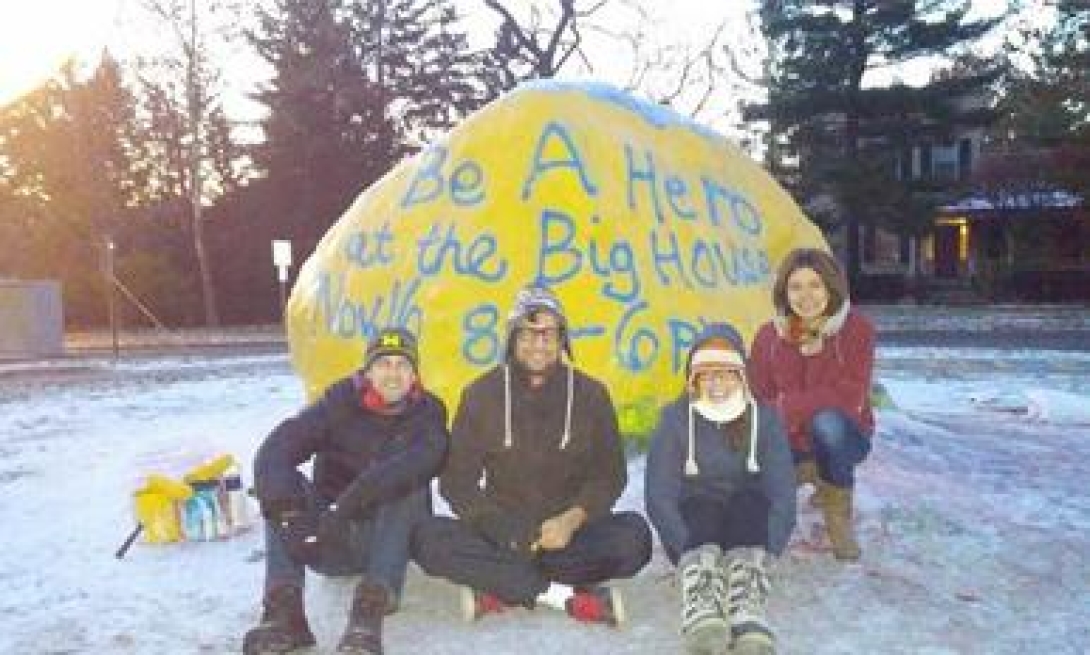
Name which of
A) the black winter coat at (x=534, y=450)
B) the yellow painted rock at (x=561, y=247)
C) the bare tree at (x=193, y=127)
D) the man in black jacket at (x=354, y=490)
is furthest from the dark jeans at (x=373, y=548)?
the bare tree at (x=193, y=127)

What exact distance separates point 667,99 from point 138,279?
13064mm

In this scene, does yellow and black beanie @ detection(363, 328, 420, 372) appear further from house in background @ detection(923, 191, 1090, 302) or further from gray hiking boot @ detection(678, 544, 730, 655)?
house in background @ detection(923, 191, 1090, 302)

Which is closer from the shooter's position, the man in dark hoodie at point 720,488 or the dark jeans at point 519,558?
the man in dark hoodie at point 720,488

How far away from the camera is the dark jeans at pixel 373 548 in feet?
11.9

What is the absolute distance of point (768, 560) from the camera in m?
3.58

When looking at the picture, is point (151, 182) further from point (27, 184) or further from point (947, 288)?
point (947, 288)

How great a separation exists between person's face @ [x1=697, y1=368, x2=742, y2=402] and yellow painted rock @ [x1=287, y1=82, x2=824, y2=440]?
1.86 m

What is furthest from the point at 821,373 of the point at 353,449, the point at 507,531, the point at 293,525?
the point at 293,525

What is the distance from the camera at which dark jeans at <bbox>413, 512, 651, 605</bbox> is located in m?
3.72

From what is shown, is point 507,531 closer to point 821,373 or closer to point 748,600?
point 748,600

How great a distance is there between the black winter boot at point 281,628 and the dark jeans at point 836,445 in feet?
6.52

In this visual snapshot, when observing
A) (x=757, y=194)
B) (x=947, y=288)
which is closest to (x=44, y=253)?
(x=947, y=288)

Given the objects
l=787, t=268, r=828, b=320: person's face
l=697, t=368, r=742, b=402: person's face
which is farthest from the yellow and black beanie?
→ l=787, t=268, r=828, b=320: person's face

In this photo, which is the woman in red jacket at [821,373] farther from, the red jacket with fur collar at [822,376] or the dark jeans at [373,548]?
the dark jeans at [373,548]
